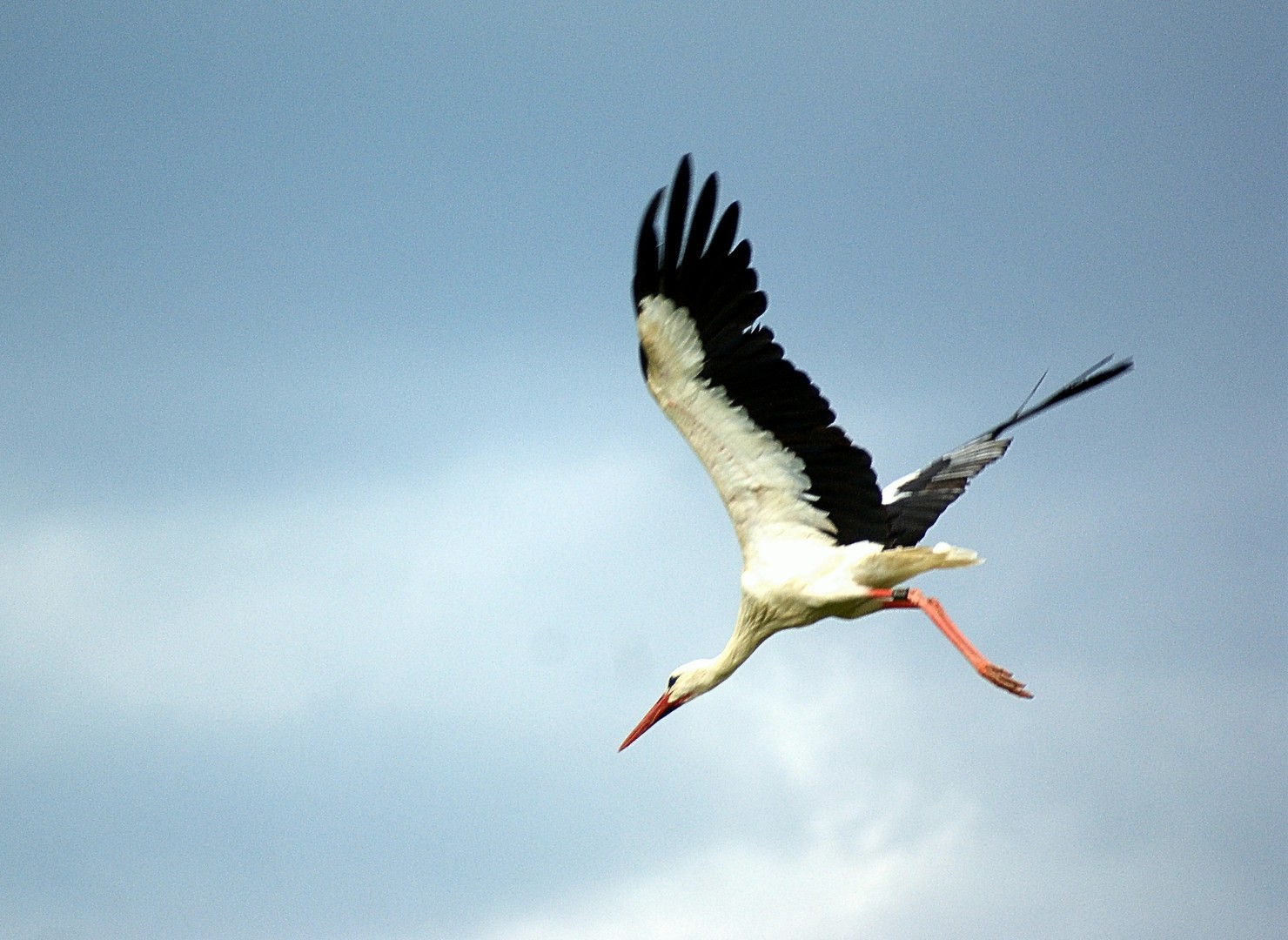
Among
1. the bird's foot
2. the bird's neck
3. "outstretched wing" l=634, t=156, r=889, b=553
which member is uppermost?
"outstretched wing" l=634, t=156, r=889, b=553

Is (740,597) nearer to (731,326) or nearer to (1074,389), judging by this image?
(731,326)

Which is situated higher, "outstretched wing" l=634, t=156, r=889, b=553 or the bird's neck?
"outstretched wing" l=634, t=156, r=889, b=553

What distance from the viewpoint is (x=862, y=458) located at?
42.2 ft

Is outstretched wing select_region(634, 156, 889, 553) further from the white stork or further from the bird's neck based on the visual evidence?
the bird's neck

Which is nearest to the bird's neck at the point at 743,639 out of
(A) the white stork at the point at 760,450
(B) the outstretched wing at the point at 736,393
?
(A) the white stork at the point at 760,450

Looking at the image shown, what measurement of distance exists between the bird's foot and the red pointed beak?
119 inches

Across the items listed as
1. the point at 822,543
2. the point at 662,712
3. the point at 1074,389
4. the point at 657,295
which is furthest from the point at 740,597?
the point at 1074,389

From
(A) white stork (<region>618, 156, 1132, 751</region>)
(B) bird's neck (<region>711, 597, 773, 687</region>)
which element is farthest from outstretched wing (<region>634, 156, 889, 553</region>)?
(B) bird's neck (<region>711, 597, 773, 687</region>)

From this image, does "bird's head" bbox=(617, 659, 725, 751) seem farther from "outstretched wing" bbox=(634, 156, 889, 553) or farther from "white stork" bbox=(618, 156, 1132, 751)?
"outstretched wing" bbox=(634, 156, 889, 553)

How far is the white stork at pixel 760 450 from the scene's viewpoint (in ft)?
39.7

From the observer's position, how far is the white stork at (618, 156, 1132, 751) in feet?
39.7

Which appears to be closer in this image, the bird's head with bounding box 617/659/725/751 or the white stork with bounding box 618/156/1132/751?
the white stork with bounding box 618/156/1132/751

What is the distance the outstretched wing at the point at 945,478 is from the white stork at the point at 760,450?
1.25 feet

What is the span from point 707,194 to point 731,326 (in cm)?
94
